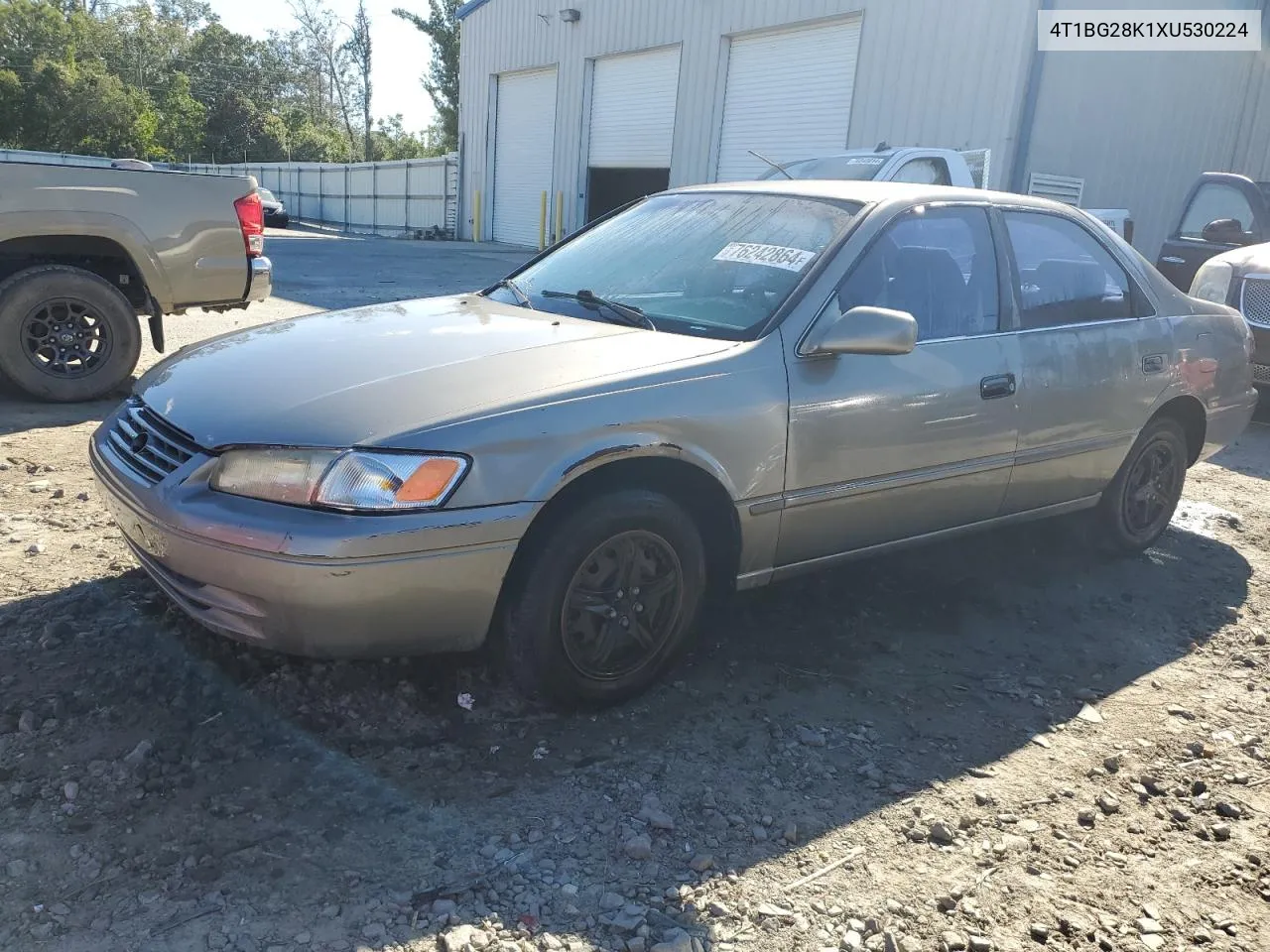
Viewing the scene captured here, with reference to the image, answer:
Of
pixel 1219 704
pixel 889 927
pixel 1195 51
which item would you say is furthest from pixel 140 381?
pixel 1195 51

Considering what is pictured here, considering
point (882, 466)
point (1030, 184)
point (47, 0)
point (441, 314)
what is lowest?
point (882, 466)

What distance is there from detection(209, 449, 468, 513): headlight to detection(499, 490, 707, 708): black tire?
13.7 inches

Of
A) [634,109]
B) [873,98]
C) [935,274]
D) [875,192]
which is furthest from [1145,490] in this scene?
[634,109]

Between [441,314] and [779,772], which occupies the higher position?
[441,314]

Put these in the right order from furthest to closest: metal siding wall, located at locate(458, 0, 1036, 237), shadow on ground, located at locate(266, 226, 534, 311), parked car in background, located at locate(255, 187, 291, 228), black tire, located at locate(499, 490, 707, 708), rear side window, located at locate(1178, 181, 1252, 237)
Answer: parked car in background, located at locate(255, 187, 291, 228)
metal siding wall, located at locate(458, 0, 1036, 237)
shadow on ground, located at locate(266, 226, 534, 311)
rear side window, located at locate(1178, 181, 1252, 237)
black tire, located at locate(499, 490, 707, 708)

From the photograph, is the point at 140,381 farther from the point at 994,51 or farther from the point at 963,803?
the point at 994,51

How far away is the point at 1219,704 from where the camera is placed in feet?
11.1

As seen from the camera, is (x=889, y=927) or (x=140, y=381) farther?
(x=140, y=381)

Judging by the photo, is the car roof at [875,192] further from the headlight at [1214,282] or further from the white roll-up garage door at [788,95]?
the white roll-up garage door at [788,95]

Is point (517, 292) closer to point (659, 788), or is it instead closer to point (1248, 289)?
point (659, 788)

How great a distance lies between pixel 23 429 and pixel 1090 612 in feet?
18.2

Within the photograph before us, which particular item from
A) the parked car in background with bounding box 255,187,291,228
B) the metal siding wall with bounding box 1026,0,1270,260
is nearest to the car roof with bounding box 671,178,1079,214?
the metal siding wall with bounding box 1026,0,1270,260

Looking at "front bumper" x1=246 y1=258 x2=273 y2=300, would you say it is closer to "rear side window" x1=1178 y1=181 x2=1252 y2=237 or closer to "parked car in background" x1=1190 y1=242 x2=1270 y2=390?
"parked car in background" x1=1190 y1=242 x2=1270 y2=390

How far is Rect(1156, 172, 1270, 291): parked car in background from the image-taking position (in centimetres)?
917
